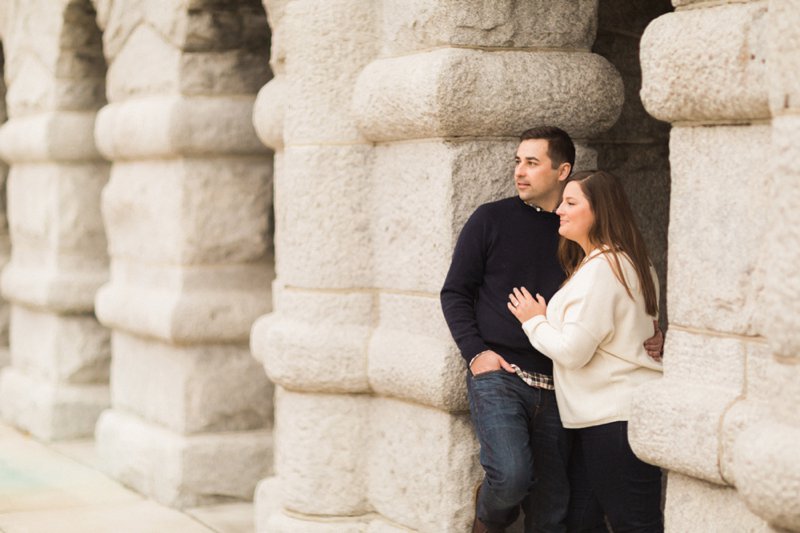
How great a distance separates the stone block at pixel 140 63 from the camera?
6988 millimetres

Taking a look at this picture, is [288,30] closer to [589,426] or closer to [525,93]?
[525,93]

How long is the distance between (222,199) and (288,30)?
174 centimetres

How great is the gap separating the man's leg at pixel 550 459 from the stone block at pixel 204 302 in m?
2.70

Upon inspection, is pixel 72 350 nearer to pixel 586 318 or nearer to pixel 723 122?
pixel 586 318

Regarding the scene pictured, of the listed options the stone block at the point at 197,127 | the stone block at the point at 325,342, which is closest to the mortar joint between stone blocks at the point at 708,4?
the stone block at the point at 325,342

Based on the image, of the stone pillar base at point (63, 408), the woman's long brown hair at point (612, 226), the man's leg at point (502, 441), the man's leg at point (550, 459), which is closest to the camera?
the woman's long brown hair at point (612, 226)

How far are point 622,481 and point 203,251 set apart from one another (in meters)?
3.21

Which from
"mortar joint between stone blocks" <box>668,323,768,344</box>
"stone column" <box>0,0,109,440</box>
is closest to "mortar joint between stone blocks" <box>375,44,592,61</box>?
"mortar joint between stone blocks" <box>668,323,768,344</box>

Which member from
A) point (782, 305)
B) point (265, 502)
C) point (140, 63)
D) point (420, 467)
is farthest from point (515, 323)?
point (140, 63)

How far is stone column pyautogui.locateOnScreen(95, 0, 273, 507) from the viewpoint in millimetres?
6840

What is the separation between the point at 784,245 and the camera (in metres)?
3.05

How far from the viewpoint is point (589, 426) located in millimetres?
4320

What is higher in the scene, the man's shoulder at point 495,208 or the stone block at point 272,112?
the stone block at point 272,112

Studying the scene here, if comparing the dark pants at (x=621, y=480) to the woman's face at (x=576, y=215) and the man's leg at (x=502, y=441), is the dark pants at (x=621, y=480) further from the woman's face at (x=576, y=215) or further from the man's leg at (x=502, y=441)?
the woman's face at (x=576, y=215)
